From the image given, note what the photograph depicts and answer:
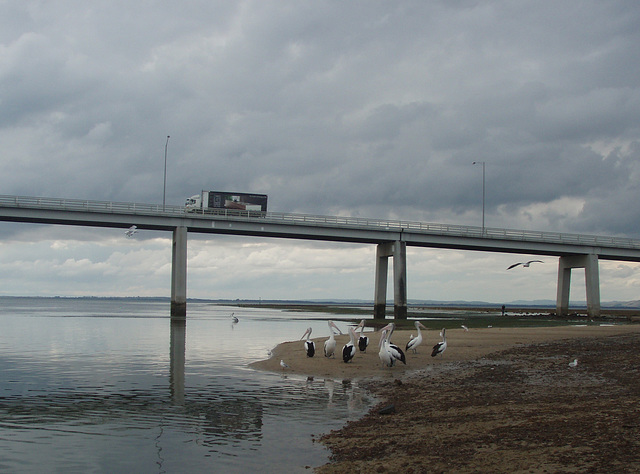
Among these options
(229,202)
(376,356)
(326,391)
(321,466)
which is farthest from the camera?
(229,202)

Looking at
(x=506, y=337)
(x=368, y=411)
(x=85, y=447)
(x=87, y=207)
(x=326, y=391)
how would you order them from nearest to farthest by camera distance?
1. (x=85, y=447)
2. (x=368, y=411)
3. (x=326, y=391)
4. (x=506, y=337)
5. (x=87, y=207)

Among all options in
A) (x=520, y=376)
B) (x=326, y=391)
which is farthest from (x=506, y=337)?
(x=326, y=391)

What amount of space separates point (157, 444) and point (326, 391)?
22.0 ft

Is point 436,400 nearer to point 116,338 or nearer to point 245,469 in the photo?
point 245,469

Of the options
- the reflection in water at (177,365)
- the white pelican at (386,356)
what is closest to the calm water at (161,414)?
the reflection in water at (177,365)

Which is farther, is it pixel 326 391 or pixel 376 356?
pixel 376 356

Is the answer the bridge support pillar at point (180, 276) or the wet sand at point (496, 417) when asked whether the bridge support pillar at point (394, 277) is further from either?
the wet sand at point (496, 417)

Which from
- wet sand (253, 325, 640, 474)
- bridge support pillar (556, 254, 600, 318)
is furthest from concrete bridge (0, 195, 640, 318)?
wet sand (253, 325, 640, 474)

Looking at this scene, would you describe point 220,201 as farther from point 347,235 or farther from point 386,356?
point 386,356

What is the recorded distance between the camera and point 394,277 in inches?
2724

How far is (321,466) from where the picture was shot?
9.55 meters

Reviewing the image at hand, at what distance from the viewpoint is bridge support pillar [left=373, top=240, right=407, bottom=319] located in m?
68.2

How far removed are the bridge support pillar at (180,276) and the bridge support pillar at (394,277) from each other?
23280 mm

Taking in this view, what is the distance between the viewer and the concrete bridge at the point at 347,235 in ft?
194
